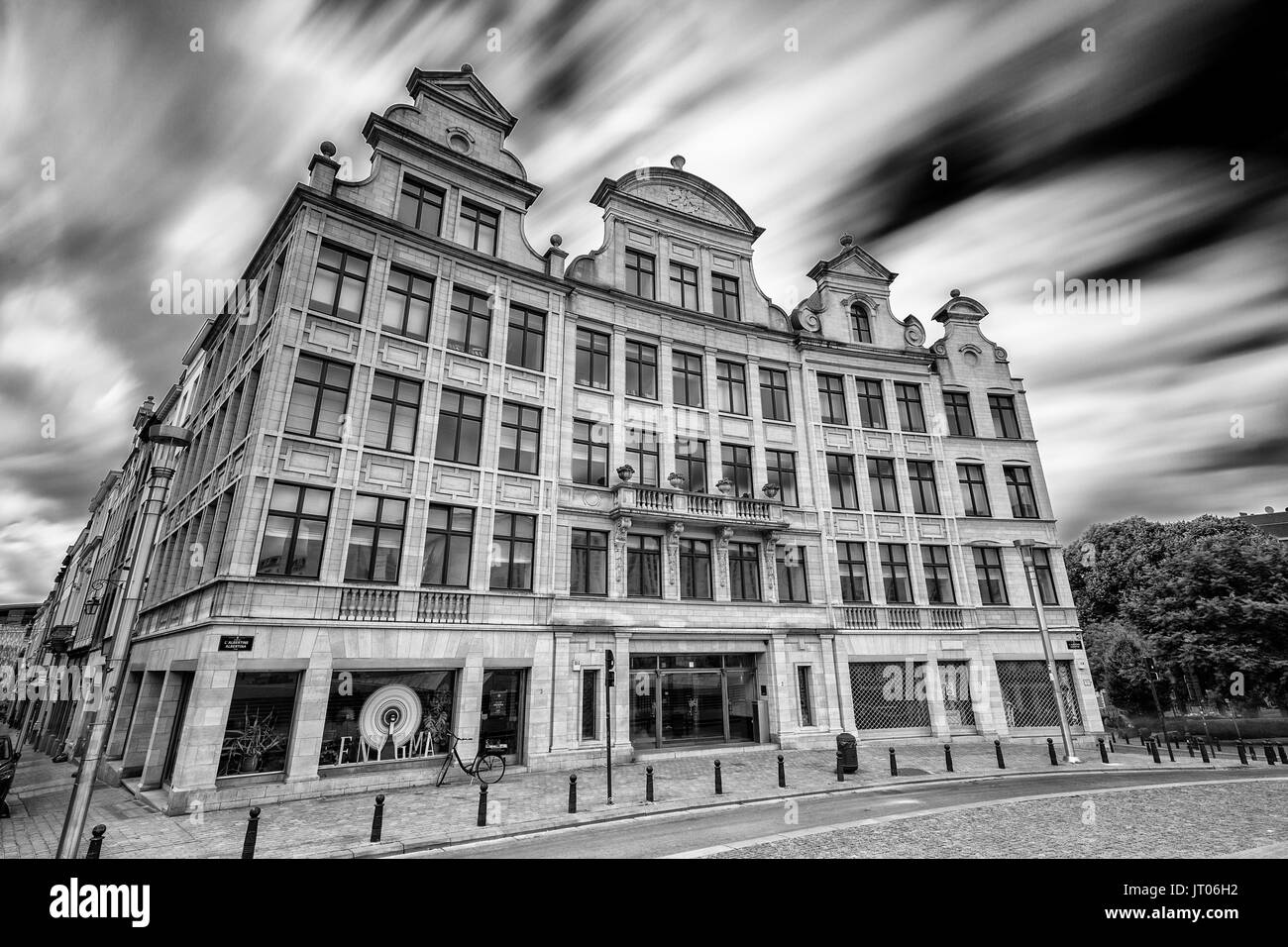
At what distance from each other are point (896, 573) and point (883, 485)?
4.16m

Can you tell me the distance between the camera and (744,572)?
80.2 feet

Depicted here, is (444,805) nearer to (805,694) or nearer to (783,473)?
(805,694)

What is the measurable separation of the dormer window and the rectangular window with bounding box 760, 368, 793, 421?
539 cm

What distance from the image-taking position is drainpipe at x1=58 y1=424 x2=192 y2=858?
6.96 m

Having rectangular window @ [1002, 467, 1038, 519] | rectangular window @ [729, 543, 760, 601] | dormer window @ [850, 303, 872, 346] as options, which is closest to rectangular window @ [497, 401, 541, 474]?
rectangular window @ [729, 543, 760, 601]

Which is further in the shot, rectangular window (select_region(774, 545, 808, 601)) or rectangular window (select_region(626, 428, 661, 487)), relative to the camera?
rectangular window (select_region(774, 545, 808, 601))

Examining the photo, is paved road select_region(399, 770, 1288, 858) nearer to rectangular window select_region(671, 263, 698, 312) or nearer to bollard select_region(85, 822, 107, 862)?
bollard select_region(85, 822, 107, 862)

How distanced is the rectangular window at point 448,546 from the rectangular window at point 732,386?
12462 mm

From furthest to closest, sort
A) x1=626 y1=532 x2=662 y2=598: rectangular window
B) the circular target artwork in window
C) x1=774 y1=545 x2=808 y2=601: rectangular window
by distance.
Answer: x1=774 y1=545 x2=808 y2=601: rectangular window < x1=626 y1=532 x2=662 y2=598: rectangular window < the circular target artwork in window

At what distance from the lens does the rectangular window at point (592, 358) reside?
23.9 meters

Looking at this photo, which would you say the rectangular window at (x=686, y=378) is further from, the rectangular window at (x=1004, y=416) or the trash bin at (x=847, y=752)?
the rectangular window at (x=1004, y=416)

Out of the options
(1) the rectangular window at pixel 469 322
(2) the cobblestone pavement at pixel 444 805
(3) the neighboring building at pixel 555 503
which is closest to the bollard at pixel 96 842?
(2) the cobblestone pavement at pixel 444 805

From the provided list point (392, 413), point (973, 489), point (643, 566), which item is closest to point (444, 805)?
point (643, 566)
